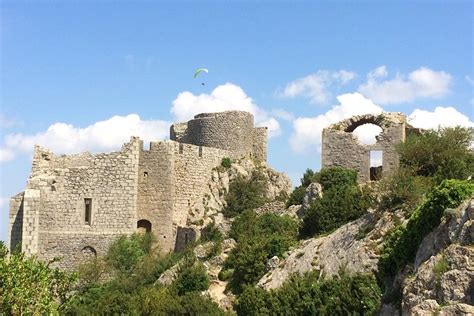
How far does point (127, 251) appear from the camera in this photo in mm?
30594

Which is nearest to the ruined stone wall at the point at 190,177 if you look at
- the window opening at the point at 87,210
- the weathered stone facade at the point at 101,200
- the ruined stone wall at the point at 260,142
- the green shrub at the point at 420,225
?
the weathered stone facade at the point at 101,200

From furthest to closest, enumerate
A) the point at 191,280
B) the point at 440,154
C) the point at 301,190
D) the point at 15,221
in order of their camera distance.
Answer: the point at 15,221 < the point at 301,190 < the point at 191,280 < the point at 440,154

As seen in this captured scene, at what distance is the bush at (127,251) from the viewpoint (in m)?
30.2

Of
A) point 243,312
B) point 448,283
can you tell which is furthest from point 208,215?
point 448,283

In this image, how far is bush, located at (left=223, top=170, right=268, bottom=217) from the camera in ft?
110

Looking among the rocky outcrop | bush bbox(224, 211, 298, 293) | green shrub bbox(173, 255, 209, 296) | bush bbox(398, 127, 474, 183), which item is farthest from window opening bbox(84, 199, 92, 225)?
bush bbox(398, 127, 474, 183)

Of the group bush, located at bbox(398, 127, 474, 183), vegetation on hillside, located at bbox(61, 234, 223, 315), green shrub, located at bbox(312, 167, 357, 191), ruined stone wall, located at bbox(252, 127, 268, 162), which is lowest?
vegetation on hillside, located at bbox(61, 234, 223, 315)

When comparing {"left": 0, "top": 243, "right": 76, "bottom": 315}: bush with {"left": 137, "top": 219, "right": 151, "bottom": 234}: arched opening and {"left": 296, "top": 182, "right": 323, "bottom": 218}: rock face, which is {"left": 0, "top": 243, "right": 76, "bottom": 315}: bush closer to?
{"left": 296, "top": 182, "right": 323, "bottom": 218}: rock face

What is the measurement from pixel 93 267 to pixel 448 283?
19.8 meters

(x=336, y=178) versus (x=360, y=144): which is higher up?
(x=360, y=144)

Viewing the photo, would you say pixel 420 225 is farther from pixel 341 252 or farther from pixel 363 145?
pixel 363 145

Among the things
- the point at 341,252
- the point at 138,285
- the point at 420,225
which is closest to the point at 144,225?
the point at 138,285

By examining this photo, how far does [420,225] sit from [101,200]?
61.4ft

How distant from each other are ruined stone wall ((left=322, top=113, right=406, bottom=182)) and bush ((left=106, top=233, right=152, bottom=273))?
928 centimetres
